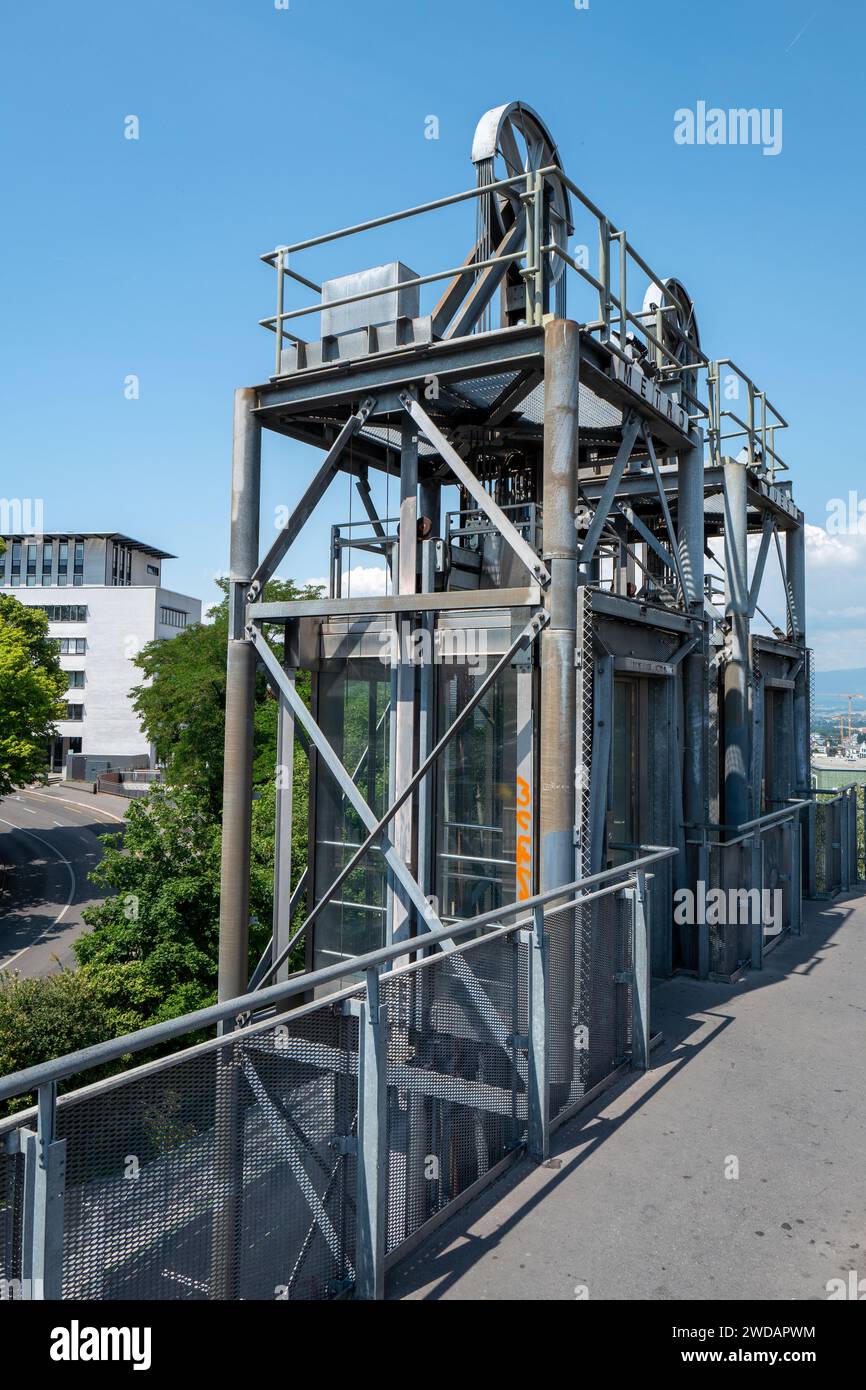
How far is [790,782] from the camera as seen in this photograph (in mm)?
15281

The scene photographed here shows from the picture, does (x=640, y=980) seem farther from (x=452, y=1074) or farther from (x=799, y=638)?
(x=799, y=638)

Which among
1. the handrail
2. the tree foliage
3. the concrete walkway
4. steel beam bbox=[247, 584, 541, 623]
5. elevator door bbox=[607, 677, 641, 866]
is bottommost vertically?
the tree foliage

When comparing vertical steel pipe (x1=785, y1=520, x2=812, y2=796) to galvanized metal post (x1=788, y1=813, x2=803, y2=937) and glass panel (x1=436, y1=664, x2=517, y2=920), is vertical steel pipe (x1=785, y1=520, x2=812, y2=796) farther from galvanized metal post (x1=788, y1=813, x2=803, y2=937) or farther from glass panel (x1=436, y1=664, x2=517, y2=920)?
glass panel (x1=436, y1=664, x2=517, y2=920)

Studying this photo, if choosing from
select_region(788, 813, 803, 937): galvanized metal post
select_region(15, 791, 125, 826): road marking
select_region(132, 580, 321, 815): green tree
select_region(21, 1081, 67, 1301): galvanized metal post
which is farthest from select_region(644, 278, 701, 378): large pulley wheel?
→ select_region(15, 791, 125, 826): road marking

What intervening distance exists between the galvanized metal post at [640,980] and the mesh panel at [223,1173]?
308 cm

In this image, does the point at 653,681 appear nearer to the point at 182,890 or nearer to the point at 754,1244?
the point at 754,1244

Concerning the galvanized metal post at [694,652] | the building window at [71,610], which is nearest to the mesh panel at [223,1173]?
the galvanized metal post at [694,652]

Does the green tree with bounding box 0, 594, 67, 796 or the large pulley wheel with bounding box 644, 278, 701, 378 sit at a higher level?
the large pulley wheel with bounding box 644, 278, 701, 378

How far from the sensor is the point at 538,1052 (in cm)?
520

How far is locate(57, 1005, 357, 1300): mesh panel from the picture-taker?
3025mm

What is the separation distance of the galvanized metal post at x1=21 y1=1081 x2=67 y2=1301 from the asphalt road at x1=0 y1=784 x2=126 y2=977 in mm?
27613

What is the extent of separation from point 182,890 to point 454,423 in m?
20.4

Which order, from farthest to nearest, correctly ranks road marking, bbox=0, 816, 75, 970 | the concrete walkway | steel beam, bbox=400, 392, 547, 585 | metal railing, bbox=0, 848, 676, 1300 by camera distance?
road marking, bbox=0, 816, 75, 970 < steel beam, bbox=400, 392, 547, 585 < the concrete walkway < metal railing, bbox=0, 848, 676, 1300
